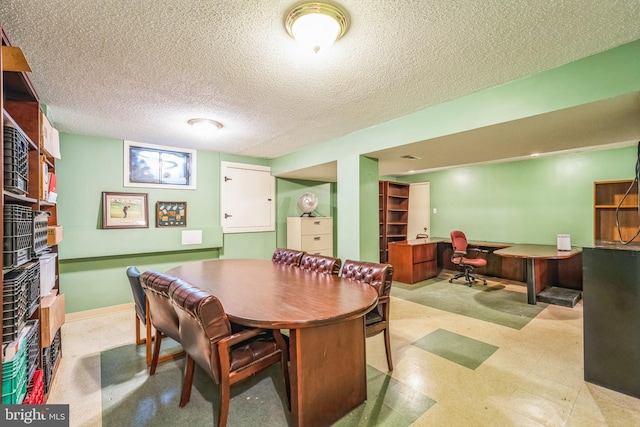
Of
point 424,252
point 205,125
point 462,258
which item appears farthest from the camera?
point 424,252

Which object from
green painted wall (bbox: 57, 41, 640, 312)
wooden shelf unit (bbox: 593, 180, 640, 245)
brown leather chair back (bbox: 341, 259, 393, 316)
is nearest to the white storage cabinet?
green painted wall (bbox: 57, 41, 640, 312)

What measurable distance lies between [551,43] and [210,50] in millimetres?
2109

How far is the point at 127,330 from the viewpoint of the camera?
3.19 metres

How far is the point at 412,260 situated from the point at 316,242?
1.81m

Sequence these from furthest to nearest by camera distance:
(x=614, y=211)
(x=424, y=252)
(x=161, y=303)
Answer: (x=424, y=252) < (x=614, y=211) < (x=161, y=303)

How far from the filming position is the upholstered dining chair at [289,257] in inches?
125

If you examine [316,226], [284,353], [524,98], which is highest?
[524,98]

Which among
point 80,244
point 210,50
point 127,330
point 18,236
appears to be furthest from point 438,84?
point 80,244

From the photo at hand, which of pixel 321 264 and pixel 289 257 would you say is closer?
pixel 321 264

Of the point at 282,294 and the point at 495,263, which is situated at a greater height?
the point at 282,294

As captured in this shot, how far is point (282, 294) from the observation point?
202cm

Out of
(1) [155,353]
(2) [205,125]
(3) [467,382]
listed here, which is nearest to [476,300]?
(3) [467,382]

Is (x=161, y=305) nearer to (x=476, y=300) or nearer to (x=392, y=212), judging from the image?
(x=476, y=300)

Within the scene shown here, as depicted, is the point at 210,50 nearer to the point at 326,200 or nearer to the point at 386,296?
the point at 386,296
